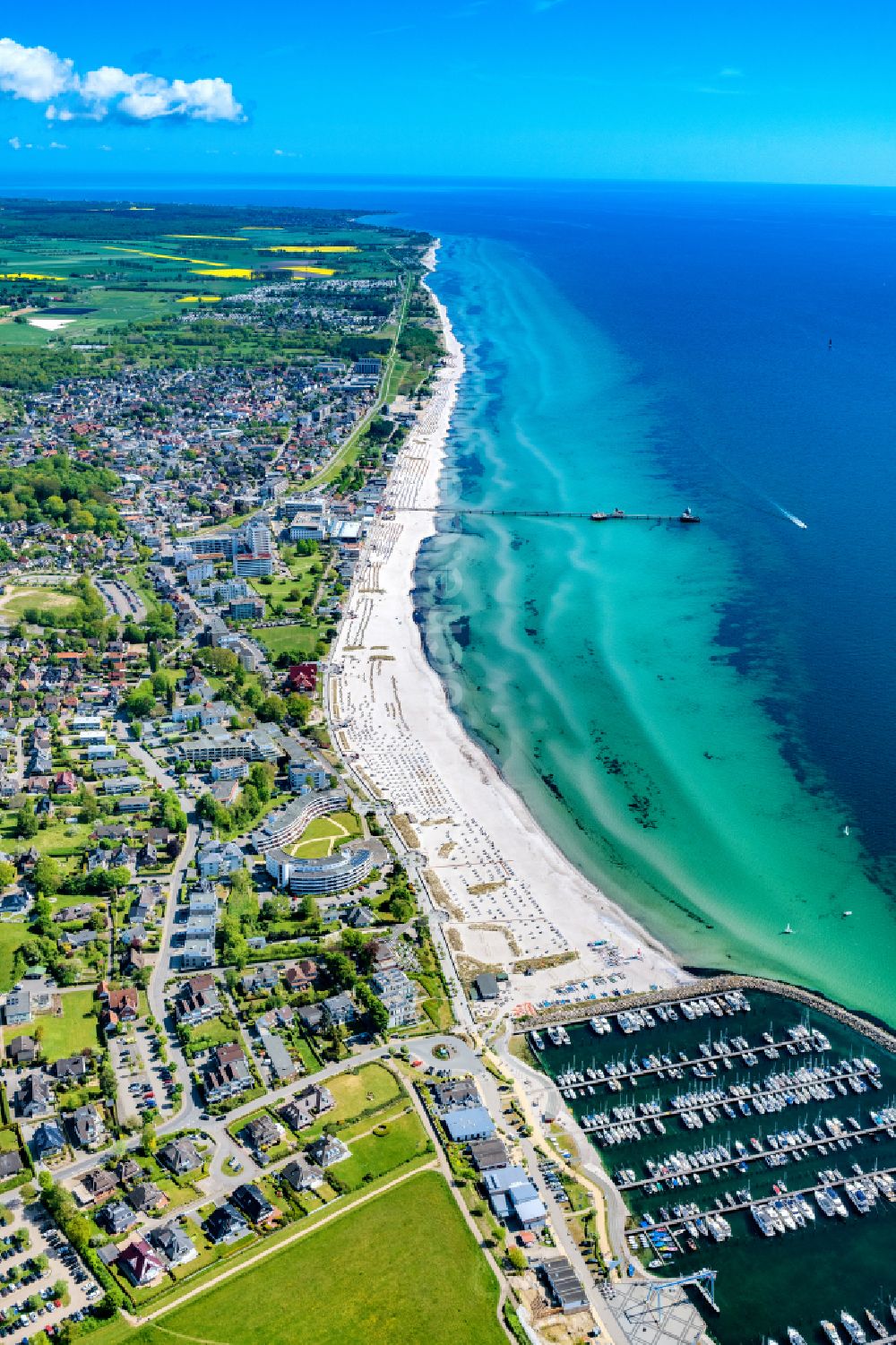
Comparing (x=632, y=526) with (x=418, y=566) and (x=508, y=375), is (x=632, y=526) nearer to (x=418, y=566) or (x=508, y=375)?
(x=418, y=566)

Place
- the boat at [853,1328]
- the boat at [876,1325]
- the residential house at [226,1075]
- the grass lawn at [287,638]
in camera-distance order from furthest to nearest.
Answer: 1. the grass lawn at [287,638]
2. the residential house at [226,1075]
3. the boat at [876,1325]
4. the boat at [853,1328]

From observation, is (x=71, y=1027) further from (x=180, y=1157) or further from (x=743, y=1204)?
(x=743, y=1204)

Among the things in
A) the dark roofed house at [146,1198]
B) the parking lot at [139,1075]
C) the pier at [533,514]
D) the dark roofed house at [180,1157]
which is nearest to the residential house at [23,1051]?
the parking lot at [139,1075]

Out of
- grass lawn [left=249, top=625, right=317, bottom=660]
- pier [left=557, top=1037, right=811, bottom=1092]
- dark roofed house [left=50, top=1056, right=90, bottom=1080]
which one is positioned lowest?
pier [left=557, top=1037, right=811, bottom=1092]

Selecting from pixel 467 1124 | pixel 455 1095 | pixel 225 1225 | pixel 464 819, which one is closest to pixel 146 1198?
pixel 225 1225

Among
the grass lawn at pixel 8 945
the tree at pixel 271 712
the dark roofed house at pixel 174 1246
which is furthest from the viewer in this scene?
the tree at pixel 271 712

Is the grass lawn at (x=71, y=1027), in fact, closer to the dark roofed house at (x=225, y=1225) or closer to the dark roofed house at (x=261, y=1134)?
the dark roofed house at (x=261, y=1134)

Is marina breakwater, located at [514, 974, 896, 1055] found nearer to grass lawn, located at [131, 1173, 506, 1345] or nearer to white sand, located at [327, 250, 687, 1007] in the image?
white sand, located at [327, 250, 687, 1007]

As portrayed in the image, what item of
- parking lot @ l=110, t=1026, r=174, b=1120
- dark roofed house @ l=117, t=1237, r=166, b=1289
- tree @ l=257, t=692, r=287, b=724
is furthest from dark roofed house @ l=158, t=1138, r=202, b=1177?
tree @ l=257, t=692, r=287, b=724
